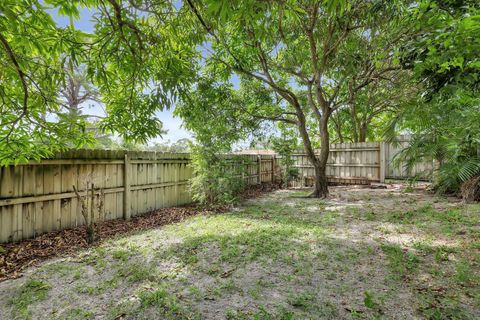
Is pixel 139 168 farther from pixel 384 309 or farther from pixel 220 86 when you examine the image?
pixel 384 309

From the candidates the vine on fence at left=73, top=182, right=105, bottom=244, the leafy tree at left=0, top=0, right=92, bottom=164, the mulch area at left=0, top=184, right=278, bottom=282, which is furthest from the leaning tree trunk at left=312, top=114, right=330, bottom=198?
the leafy tree at left=0, top=0, right=92, bottom=164

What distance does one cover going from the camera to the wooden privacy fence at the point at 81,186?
3162mm

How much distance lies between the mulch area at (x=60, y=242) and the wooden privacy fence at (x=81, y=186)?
146mm

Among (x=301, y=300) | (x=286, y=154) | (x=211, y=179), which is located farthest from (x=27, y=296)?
(x=286, y=154)

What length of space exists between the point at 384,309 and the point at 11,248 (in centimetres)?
403

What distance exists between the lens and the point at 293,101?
6633 millimetres

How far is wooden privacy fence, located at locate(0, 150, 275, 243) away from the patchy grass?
911 millimetres

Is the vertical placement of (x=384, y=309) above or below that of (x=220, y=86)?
below

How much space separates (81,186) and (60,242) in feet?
2.91

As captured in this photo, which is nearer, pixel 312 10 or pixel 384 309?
pixel 384 309

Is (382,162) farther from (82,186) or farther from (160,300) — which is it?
(82,186)

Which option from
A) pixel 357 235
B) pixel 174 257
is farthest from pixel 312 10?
pixel 174 257

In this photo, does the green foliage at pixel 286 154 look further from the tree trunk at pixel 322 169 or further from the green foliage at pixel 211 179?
the green foliage at pixel 211 179

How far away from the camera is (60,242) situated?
3316 mm
